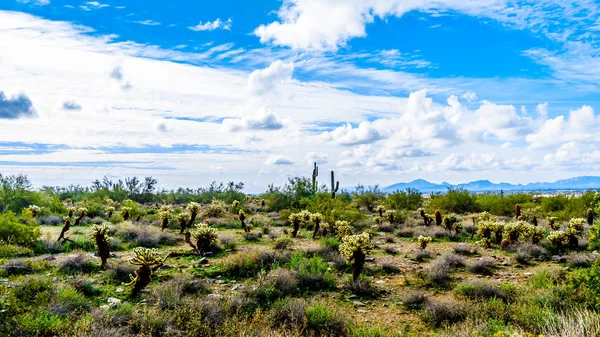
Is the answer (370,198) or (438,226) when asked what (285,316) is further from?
(370,198)

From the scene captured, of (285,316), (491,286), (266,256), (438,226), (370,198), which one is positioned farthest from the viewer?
(370,198)

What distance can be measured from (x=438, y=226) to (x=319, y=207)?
6.19m

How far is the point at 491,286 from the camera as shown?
31.3 ft

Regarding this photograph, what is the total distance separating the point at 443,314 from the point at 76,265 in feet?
30.5

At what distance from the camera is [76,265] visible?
10.8 metres

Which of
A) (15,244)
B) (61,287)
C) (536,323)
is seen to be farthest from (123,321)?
(15,244)

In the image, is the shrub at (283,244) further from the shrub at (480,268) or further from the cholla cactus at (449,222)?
the cholla cactus at (449,222)

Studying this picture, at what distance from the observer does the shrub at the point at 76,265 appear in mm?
10596

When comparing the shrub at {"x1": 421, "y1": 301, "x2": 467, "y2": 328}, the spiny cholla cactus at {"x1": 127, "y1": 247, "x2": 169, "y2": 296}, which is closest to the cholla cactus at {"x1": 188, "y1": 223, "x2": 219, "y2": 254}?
the spiny cholla cactus at {"x1": 127, "y1": 247, "x2": 169, "y2": 296}

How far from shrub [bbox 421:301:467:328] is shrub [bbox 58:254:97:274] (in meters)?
8.69

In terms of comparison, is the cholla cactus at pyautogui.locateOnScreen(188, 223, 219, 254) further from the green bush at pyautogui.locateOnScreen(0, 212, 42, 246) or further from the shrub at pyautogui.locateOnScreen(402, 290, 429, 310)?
the shrub at pyautogui.locateOnScreen(402, 290, 429, 310)

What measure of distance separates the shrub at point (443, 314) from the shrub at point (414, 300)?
670 mm

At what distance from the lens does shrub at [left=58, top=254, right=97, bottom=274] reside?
417 inches

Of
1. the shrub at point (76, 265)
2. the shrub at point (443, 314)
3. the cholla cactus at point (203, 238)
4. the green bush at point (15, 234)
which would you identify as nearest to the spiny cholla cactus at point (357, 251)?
the shrub at point (443, 314)
